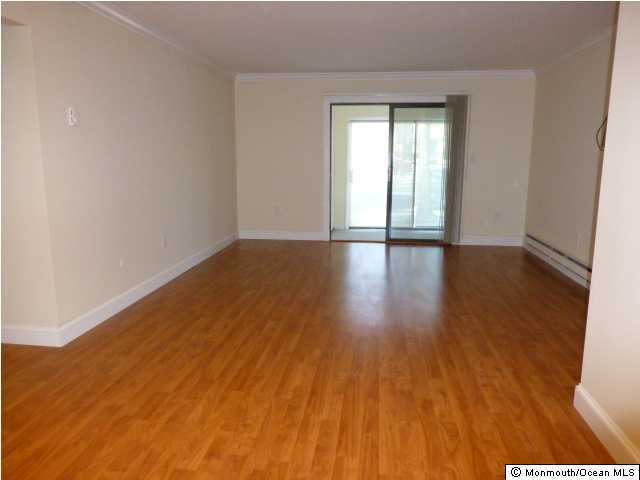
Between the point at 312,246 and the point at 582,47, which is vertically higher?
the point at 582,47

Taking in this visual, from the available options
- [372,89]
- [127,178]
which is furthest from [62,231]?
[372,89]

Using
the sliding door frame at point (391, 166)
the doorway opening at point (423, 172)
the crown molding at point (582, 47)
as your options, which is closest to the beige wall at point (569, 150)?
the crown molding at point (582, 47)

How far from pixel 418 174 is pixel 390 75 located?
1492 millimetres

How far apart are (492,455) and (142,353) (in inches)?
91.6

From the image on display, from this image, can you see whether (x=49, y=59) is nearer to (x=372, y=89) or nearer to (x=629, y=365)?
(x=629, y=365)

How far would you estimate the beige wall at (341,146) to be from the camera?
9031mm

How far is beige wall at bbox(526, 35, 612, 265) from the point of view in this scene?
479 centimetres

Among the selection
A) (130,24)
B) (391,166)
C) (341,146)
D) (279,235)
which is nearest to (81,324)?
(130,24)

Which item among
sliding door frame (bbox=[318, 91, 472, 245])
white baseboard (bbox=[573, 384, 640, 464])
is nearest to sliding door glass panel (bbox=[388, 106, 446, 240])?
sliding door frame (bbox=[318, 91, 472, 245])

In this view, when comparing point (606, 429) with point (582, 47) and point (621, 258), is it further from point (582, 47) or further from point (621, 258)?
point (582, 47)

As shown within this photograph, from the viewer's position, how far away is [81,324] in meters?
3.62

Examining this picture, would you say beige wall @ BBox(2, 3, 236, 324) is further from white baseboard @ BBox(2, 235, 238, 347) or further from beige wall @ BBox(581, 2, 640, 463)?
beige wall @ BBox(581, 2, 640, 463)

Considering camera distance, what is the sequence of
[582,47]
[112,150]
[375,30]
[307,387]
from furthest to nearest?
[582,47]
[375,30]
[112,150]
[307,387]

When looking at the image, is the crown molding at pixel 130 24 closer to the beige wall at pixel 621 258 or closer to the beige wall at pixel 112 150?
the beige wall at pixel 112 150
